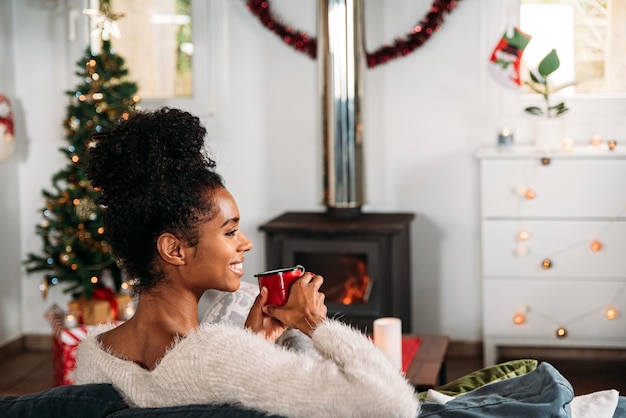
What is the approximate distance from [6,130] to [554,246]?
8.35ft

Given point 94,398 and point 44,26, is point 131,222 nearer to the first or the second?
point 94,398

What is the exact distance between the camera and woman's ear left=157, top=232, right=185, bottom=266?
175 centimetres

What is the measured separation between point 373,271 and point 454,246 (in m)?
0.62

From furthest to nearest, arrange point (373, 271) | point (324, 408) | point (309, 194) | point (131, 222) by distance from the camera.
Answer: point (309, 194)
point (373, 271)
point (131, 222)
point (324, 408)

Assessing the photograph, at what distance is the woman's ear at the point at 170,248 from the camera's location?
5.73ft

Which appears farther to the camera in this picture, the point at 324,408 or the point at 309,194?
the point at 309,194

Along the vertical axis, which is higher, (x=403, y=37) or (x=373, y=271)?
(x=403, y=37)

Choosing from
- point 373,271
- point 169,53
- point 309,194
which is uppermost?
point 169,53

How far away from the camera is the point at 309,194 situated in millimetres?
4867

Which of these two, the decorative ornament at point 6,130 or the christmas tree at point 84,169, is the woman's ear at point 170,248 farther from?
the decorative ornament at point 6,130

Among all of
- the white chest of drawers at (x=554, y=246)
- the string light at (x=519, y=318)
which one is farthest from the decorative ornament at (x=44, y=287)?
the string light at (x=519, y=318)

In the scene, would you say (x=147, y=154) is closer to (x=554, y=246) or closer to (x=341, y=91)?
(x=341, y=91)

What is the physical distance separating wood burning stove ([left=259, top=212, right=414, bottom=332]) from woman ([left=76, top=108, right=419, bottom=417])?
2383 mm

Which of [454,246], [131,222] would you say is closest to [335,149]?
[454,246]
